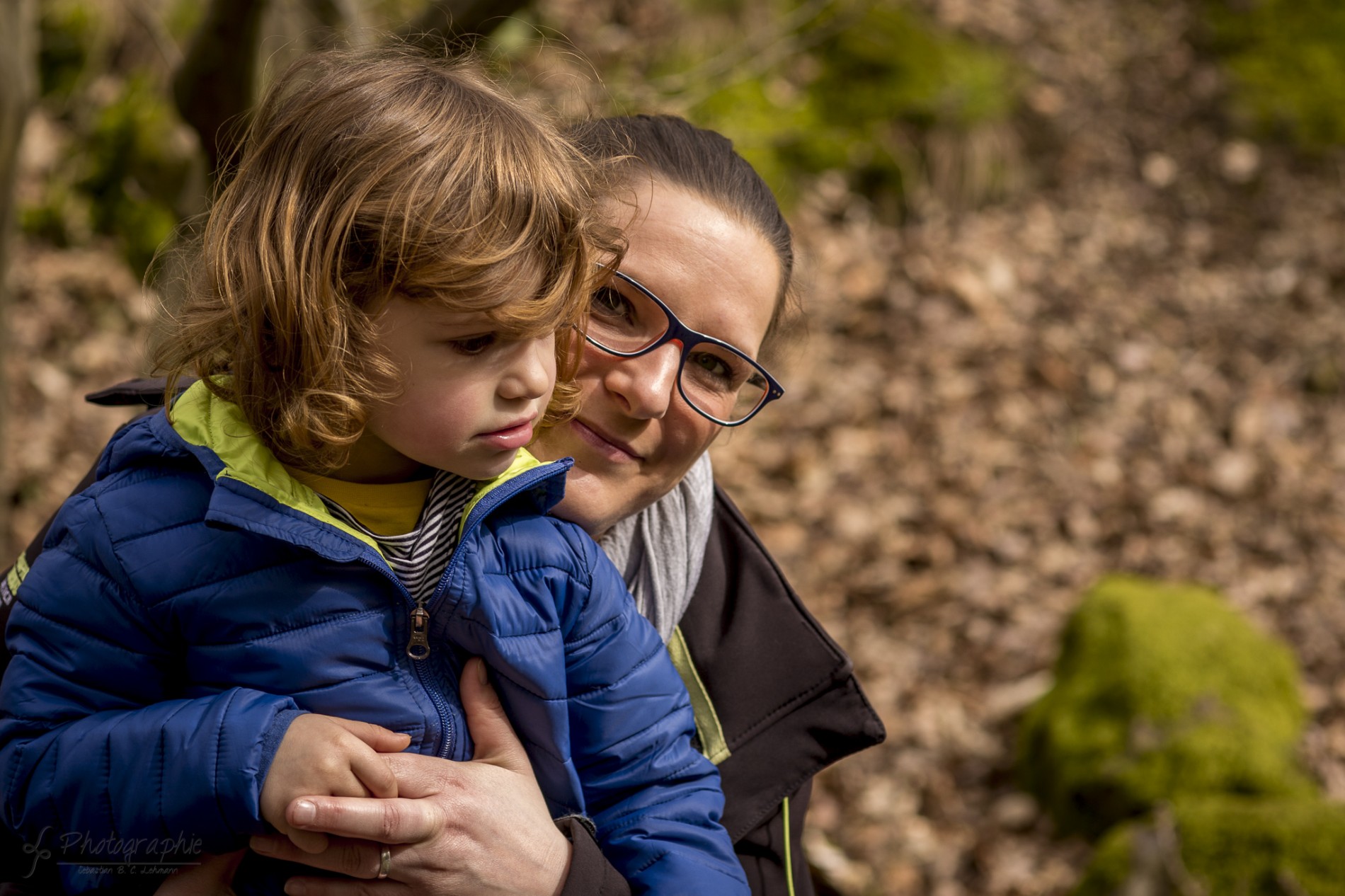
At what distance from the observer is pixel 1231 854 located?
10.8 feet

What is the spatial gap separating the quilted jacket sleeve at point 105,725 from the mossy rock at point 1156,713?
3.33 metres

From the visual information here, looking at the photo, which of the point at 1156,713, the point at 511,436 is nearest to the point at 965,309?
the point at 1156,713

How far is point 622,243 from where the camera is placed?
1.72 m

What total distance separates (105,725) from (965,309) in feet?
17.1

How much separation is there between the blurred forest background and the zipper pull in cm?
205

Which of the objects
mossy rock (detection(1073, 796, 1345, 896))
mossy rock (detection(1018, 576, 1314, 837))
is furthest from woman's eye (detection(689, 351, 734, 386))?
mossy rock (detection(1018, 576, 1314, 837))

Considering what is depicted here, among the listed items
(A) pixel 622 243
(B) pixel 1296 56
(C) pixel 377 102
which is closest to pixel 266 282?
(C) pixel 377 102

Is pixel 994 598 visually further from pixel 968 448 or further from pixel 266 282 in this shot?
pixel 266 282

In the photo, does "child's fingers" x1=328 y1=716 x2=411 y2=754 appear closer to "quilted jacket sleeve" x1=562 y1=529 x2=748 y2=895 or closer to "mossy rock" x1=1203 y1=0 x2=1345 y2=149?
"quilted jacket sleeve" x1=562 y1=529 x2=748 y2=895

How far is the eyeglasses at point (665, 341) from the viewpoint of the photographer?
1815mm

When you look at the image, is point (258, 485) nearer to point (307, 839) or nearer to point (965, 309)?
point (307, 839)

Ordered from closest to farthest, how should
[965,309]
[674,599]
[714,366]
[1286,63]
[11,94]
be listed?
[714,366], [674,599], [11,94], [965,309], [1286,63]

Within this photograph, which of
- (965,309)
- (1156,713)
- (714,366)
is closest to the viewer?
Result: (714,366)

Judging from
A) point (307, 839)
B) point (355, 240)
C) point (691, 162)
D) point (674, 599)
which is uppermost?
point (355, 240)
